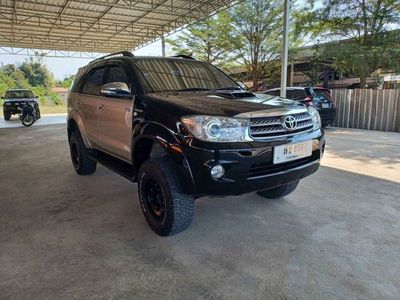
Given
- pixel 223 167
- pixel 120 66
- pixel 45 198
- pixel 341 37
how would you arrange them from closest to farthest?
pixel 223 167
pixel 120 66
pixel 45 198
pixel 341 37

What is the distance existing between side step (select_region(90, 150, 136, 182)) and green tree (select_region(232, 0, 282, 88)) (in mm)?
12253

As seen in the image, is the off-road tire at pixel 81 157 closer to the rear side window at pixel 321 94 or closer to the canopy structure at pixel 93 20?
the rear side window at pixel 321 94

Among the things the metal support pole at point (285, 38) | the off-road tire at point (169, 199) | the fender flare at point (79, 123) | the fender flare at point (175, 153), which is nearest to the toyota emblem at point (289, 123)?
the fender flare at point (175, 153)

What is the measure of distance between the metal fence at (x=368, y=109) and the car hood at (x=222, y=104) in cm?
760

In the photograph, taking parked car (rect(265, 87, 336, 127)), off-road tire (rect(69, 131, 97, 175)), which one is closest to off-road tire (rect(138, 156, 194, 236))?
off-road tire (rect(69, 131, 97, 175))

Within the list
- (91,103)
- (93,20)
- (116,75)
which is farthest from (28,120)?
(116,75)

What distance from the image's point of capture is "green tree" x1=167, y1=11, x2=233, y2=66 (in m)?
14.8

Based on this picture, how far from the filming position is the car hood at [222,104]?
2240 mm

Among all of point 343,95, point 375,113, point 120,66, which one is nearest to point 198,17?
point 343,95

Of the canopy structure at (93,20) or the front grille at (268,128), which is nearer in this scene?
the front grille at (268,128)

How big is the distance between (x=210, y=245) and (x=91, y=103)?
2.39 m

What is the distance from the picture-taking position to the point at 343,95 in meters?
9.82

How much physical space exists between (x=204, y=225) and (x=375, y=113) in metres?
8.34

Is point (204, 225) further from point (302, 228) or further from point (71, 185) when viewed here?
point (71, 185)
